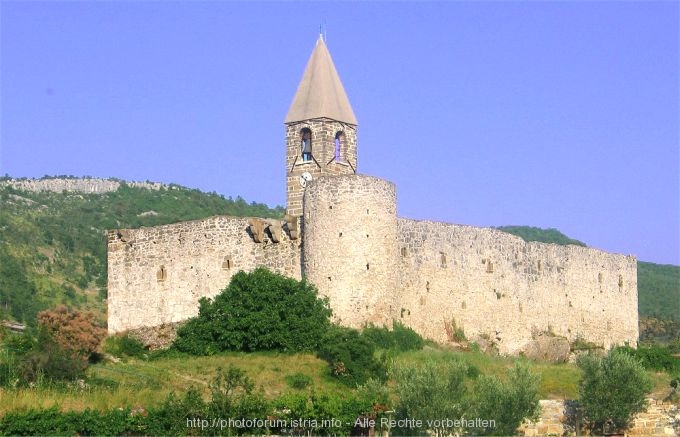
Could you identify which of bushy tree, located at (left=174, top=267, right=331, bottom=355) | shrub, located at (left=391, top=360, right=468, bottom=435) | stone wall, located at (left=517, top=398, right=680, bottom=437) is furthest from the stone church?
shrub, located at (left=391, top=360, right=468, bottom=435)

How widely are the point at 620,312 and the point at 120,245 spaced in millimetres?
18218

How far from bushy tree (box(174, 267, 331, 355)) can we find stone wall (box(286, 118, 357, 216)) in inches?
182

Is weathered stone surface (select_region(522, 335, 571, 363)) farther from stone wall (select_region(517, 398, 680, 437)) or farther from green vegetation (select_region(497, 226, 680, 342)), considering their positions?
green vegetation (select_region(497, 226, 680, 342))

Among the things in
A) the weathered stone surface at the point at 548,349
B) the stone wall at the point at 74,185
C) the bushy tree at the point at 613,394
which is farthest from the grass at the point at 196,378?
the stone wall at the point at 74,185

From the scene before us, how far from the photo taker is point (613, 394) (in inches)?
1202

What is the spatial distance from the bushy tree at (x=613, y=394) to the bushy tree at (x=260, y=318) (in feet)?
24.4

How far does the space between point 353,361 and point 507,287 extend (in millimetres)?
10057

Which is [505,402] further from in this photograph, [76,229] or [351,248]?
[76,229]

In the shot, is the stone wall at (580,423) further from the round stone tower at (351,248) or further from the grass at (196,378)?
the round stone tower at (351,248)

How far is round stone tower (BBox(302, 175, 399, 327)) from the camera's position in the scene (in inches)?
1406

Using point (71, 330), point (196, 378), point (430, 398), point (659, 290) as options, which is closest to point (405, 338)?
point (196, 378)

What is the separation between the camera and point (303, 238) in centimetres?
3684

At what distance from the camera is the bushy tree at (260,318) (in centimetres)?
3478

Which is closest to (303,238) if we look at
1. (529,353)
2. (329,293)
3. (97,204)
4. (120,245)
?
(329,293)
